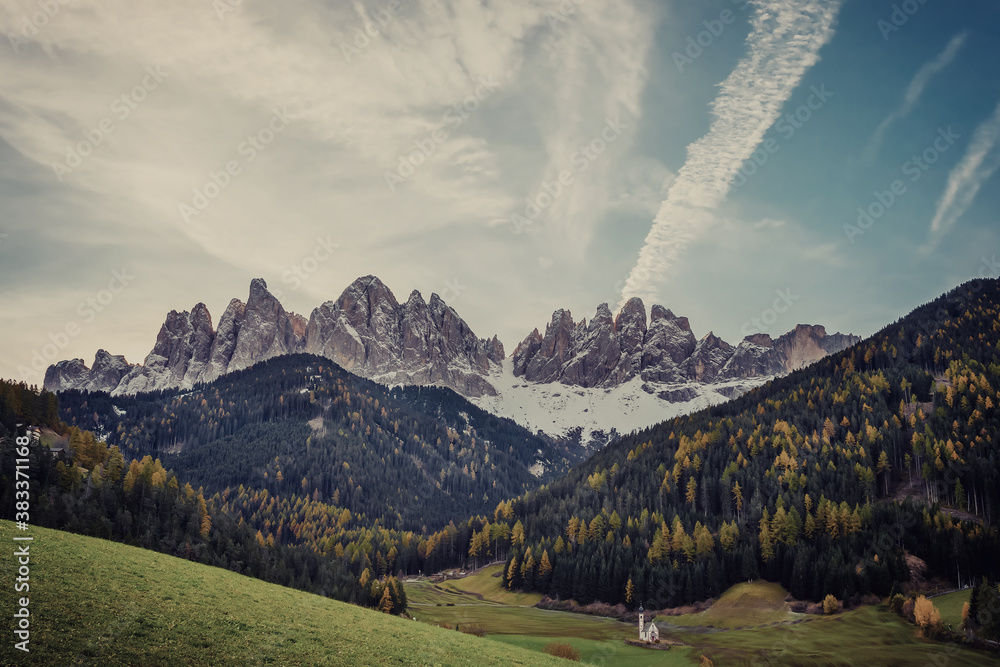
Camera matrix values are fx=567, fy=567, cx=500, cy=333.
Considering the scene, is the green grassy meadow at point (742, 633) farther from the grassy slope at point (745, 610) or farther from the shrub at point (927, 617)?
the shrub at point (927, 617)

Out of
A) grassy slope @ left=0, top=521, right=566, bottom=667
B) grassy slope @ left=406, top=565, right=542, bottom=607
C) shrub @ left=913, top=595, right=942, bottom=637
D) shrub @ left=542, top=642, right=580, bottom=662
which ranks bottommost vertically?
→ grassy slope @ left=406, top=565, right=542, bottom=607

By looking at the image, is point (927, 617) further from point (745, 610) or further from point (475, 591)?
point (475, 591)

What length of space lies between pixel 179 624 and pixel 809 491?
443 feet

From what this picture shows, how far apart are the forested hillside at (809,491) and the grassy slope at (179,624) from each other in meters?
84.2

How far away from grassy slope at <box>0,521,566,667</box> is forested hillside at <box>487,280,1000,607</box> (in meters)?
84.2

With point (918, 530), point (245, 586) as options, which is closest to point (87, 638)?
point (245, 586)

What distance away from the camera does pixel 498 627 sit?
9169 centimetres

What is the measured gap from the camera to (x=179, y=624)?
28016 millimetres

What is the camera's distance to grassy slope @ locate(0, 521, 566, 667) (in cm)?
2247

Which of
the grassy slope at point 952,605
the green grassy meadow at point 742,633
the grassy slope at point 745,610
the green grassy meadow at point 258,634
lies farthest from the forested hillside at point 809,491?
the green grassy meadow at point 258,634

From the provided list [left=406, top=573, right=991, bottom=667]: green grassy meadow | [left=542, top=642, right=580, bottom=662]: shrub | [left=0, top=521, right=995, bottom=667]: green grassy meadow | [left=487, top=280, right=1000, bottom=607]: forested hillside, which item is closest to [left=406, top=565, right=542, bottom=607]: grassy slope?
[left=487, top=280, right=1000, bottom=607]: forested hillside

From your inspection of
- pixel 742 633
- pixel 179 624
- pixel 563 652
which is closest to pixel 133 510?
pixel 563 652

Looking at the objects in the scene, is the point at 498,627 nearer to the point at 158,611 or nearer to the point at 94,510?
the point at 94,510

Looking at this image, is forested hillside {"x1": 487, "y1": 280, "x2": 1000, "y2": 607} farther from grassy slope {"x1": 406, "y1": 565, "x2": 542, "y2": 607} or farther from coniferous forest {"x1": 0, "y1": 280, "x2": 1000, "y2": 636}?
grassy slope {"x1": 406, "y1": 565, "x2": 542, "y2": 607}
